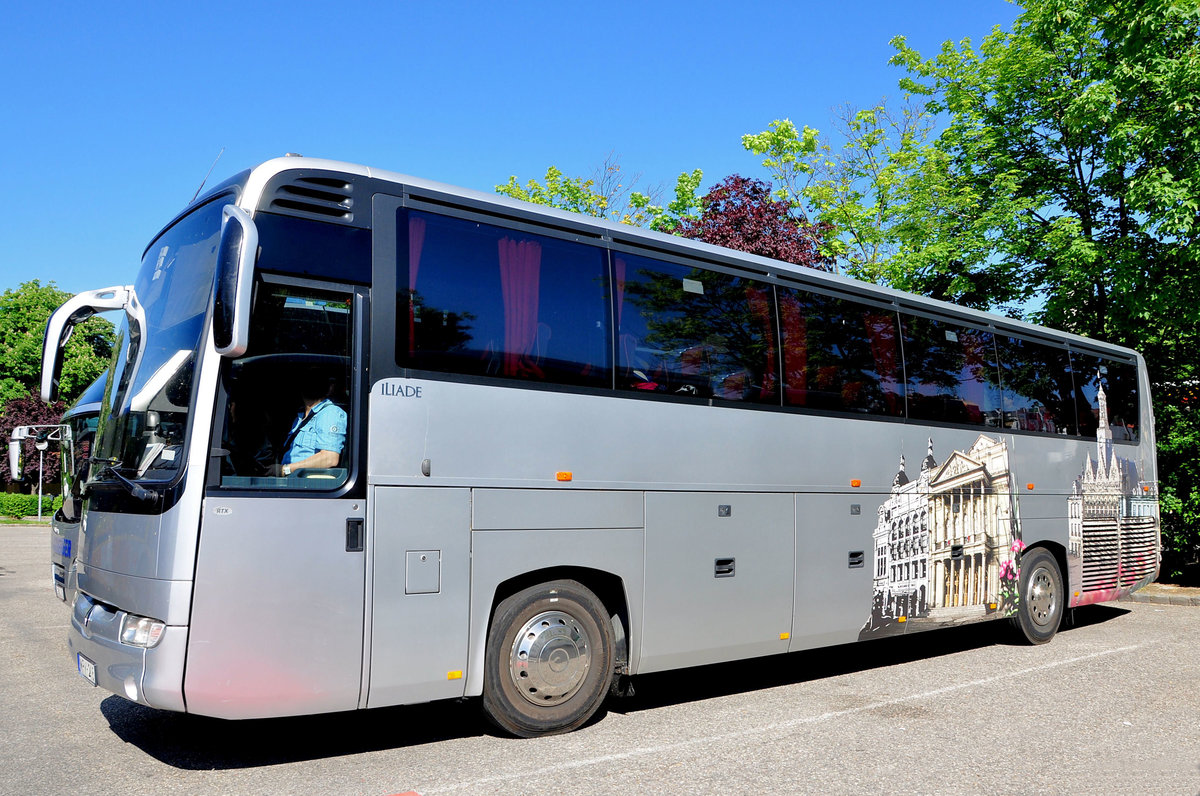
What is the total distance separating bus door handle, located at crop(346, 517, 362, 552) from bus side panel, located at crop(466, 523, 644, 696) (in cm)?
78

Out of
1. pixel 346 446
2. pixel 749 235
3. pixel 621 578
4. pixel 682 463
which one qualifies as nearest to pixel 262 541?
pixel 346 446

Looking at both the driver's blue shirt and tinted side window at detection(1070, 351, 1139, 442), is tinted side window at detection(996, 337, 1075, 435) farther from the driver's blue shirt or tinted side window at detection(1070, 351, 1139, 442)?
the driver's blue shirt

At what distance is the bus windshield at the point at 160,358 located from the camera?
5.53m

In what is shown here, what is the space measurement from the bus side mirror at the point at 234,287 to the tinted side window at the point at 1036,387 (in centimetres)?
858

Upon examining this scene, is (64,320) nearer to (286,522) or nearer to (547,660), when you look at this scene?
(286,522)

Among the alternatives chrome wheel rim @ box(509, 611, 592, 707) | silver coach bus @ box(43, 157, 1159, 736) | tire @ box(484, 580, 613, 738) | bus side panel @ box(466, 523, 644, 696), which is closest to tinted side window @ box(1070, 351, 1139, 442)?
silver coach bus @ box(43, 157, 1159, 736)

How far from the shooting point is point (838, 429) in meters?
8.72

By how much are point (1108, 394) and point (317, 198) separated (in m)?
10.9

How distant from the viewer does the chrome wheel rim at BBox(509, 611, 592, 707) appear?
6.41 meters

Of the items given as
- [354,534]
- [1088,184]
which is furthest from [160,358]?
[1088,184]

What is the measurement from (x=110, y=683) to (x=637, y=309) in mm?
4273

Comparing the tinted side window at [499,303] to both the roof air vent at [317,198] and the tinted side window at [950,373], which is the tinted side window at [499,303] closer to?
the roof air vent at [317,198]

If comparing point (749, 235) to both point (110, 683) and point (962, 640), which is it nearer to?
point (962, 640)

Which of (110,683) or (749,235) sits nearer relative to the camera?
(110,683)
